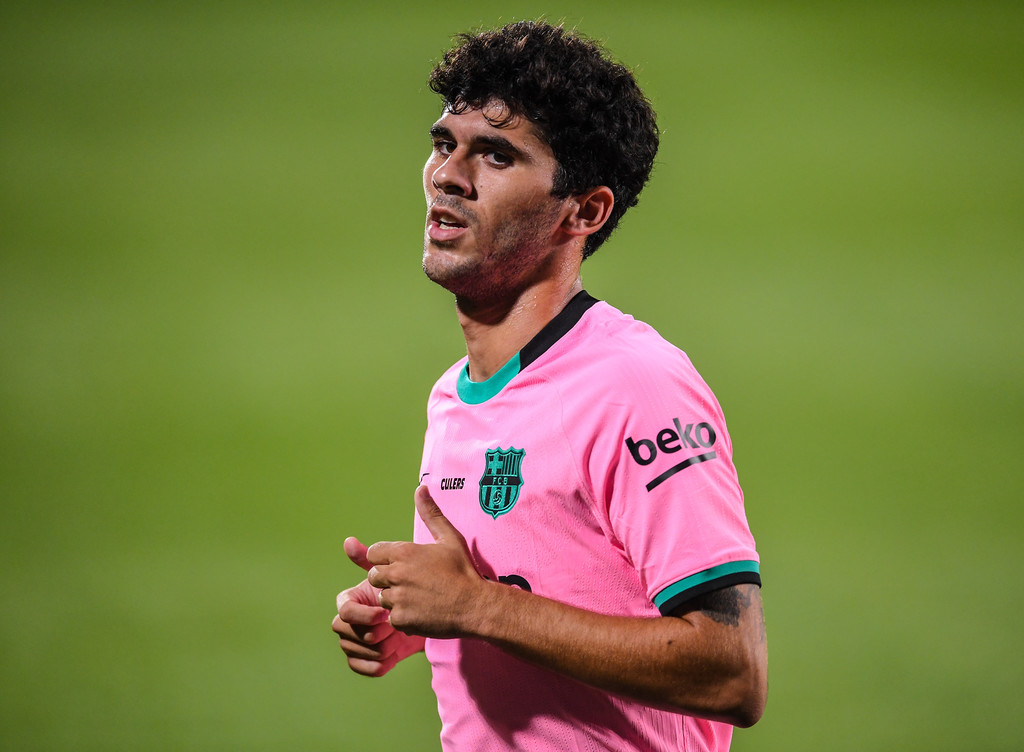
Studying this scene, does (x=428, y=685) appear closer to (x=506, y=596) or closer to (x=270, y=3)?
(x=506, y=596)

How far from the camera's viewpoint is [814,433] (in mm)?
2742

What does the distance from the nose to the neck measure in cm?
16

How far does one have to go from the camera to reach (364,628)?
1.21 metres

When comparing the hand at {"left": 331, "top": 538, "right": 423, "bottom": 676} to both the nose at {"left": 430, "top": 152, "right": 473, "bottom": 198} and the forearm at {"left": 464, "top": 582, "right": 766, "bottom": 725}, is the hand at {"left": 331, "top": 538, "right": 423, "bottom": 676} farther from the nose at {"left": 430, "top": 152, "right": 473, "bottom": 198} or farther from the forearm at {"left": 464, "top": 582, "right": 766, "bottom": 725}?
the nose at {"left": 430, "top": 152, "right": 473, "bottom": 198}

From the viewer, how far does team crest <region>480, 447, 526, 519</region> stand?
41.8 inches

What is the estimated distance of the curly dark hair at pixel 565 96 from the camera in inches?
49.2

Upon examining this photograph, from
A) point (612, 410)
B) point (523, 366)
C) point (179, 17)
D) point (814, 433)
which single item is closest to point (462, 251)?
point (523, 366)

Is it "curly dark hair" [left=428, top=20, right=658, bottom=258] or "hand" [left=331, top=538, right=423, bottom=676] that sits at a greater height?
"curly dark hair" [left=428, top=20, right=658, bottom=258]

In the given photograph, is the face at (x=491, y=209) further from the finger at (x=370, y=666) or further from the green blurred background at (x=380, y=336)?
the green blurred background at (x=380, y=336)

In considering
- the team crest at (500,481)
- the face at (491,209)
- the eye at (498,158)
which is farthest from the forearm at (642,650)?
the eye at (498,158)

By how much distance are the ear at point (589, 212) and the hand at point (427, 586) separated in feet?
1.72

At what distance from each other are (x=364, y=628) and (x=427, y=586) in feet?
0.99

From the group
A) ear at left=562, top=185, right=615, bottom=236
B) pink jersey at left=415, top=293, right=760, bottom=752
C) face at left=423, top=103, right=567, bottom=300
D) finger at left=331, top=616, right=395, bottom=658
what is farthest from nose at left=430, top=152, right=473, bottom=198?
finger at left=331, top=616, right=395, bottom=658

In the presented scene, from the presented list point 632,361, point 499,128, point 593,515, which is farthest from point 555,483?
point 499,128
